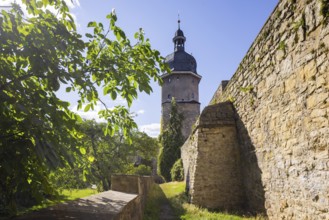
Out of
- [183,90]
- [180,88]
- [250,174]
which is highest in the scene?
[180,88]

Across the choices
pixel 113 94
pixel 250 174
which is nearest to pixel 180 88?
pixel 250 174

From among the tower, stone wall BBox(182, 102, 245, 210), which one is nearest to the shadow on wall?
stone wall BBox(182, 102, 245, 210)

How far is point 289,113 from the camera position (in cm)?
496

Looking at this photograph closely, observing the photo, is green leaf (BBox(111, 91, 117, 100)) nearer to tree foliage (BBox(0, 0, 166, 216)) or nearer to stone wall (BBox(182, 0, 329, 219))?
tree foliage (BBox(0, 0, 166, 216))

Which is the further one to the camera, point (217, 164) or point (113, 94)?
point (217, 164)

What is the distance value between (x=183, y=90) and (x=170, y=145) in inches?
374

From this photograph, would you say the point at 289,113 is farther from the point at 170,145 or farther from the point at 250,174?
the point at 170,145

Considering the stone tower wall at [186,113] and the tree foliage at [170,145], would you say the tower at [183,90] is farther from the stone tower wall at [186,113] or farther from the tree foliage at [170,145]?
the tree foliage at [170,145]

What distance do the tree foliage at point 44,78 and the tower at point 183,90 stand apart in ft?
107

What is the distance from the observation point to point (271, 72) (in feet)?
19.1

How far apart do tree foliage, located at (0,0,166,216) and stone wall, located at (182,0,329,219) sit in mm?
2339

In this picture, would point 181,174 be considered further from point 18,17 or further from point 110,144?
point 18,17

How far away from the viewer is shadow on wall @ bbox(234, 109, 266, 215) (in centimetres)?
682

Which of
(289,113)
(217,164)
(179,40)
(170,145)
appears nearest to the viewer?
(289,113)
